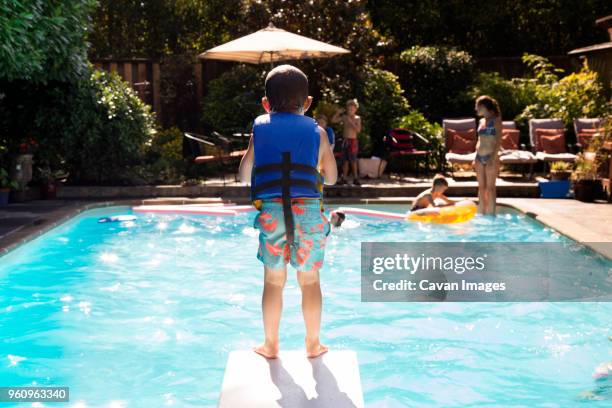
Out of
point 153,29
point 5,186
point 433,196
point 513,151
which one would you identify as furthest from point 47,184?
point 153,29

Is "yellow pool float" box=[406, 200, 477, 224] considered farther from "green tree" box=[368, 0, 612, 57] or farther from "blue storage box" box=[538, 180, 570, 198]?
"green tree" box=[368, 0, 612, 57]

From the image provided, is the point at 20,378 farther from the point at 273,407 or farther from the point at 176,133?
the point at 176,133

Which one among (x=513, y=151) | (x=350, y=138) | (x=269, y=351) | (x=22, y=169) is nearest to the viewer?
(x=269, y=351)

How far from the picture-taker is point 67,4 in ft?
37.6

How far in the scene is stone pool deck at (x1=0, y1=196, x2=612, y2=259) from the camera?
8.92 meters

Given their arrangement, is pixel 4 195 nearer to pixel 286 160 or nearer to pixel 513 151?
pixel 513 151

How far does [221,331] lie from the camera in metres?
6.75

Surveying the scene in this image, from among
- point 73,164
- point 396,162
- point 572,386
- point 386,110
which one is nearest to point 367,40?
point 386,110

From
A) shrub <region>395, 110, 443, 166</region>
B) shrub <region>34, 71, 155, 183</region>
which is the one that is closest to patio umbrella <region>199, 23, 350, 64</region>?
shrub <region>34, 71, 155, 183</region>

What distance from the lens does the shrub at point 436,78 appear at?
18.9 metres

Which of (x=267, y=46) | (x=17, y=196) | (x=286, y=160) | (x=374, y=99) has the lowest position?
(x=17, y=196)

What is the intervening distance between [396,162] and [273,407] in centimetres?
1276

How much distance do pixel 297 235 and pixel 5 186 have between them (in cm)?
968

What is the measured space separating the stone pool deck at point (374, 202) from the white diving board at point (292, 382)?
15.5 ft
